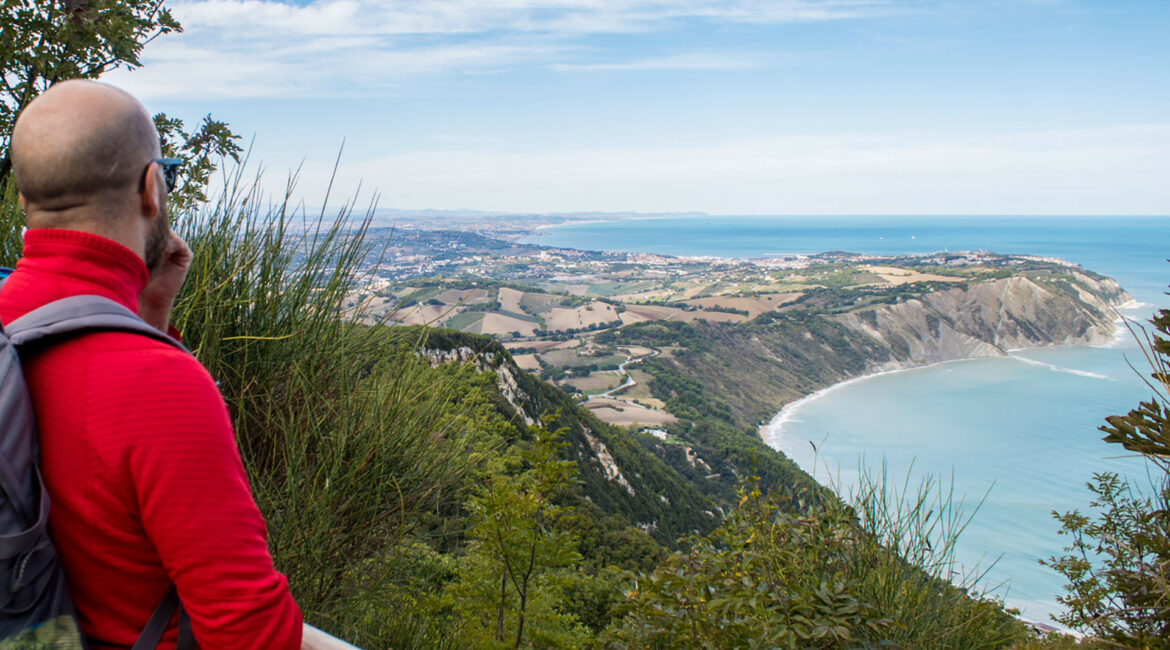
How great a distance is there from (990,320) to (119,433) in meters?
116

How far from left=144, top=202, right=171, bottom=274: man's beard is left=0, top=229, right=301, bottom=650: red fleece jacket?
139 mm

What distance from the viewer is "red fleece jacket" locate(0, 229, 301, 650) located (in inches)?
28.9

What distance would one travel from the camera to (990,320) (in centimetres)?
9838

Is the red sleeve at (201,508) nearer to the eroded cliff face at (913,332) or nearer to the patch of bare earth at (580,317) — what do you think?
the eroded cliff face at (913,332)

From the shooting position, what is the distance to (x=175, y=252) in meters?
1.09

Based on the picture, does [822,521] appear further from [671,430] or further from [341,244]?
[671,430]

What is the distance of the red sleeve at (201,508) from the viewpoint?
0.73m

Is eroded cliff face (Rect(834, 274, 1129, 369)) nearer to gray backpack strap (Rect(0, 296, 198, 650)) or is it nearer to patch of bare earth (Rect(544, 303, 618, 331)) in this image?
patch of bare earth (Rect(544, 303, 618, 331))

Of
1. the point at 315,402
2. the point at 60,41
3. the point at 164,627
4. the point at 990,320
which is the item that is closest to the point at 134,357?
the point at 164,627

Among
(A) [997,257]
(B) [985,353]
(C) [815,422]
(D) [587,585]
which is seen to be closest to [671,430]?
(C) [815,422]

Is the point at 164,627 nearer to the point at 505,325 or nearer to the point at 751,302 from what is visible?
the point at 505,325

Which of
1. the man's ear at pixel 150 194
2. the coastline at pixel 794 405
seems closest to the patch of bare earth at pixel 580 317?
the coastline at pixel 794 405

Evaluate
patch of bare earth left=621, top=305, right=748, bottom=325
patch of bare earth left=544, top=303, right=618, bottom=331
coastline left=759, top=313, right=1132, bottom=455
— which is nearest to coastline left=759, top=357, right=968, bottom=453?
coastline left=759, top=313, right=1132, bottom=455

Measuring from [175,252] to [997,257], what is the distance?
531 feet
